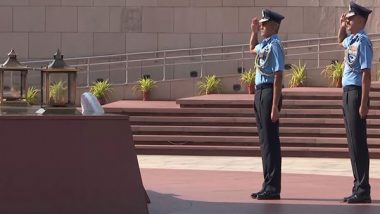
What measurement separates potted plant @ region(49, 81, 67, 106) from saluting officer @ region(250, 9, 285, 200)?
243 cm

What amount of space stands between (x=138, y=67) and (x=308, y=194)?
570 inches

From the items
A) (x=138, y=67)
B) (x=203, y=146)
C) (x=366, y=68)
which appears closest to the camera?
(x=366, y=68)

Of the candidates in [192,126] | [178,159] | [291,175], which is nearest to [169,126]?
[192,126]

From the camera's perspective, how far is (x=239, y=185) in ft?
38.1

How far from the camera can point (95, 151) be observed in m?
8.42

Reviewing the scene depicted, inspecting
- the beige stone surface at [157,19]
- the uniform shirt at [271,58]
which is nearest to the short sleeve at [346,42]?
the uniform shirt at [271,58]

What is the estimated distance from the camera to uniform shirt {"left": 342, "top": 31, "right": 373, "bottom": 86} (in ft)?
31.4

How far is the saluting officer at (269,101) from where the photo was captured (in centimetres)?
999

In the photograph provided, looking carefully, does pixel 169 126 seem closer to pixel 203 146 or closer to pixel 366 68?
pixel 203 146

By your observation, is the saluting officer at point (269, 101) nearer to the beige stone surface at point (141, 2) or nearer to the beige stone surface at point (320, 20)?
the beige stone surface at point (320, 20)

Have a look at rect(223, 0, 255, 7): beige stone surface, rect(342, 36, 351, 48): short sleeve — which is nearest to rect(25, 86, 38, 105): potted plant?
rect(223, 0, 255, 7): beige stone surface

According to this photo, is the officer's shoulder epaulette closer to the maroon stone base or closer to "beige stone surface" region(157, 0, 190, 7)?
the maroon stone base

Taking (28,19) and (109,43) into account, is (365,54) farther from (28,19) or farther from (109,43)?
(28,19)

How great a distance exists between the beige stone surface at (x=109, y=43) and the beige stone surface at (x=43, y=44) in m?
1.10
